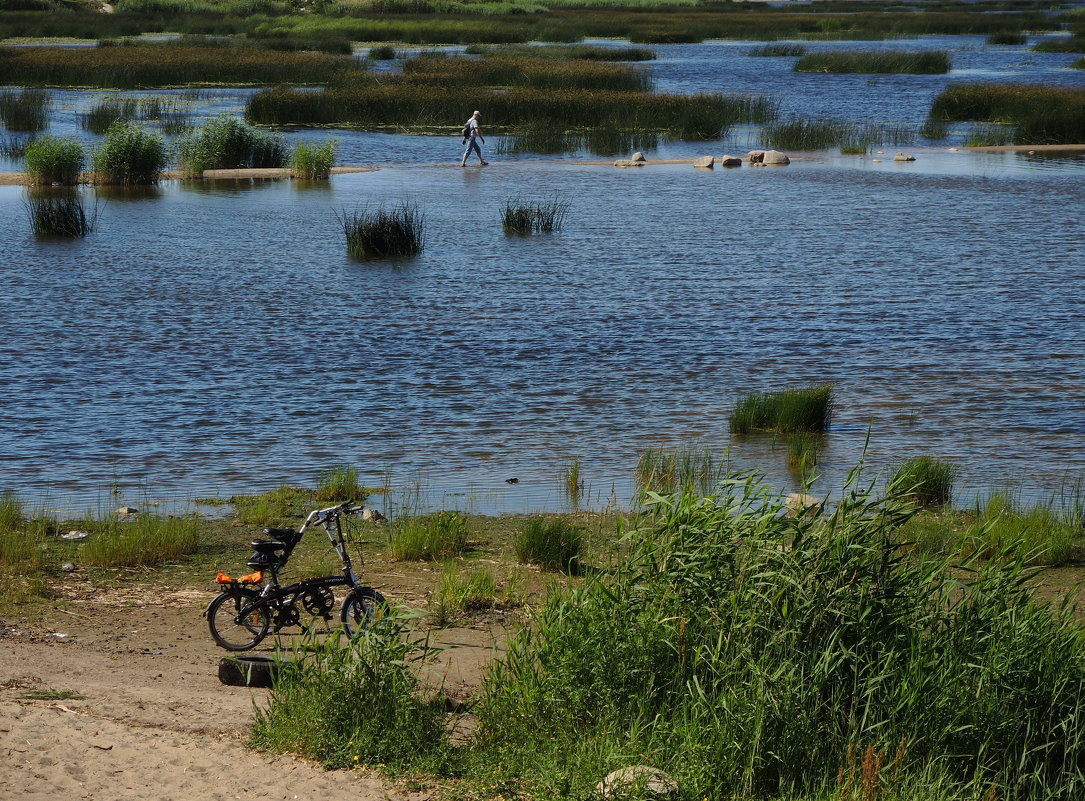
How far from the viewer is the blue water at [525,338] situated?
1260cm

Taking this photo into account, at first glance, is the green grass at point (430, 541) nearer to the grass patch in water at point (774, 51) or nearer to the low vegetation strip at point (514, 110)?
the low vegetation strip at point (514, 110)

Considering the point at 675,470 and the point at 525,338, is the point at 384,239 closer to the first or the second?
the point at 525,338

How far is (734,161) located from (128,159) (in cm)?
1729

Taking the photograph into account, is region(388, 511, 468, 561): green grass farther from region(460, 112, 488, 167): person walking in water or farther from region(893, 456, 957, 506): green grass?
region(460, 112, 488, 167): person walking in water

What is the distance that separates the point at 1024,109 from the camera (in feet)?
147

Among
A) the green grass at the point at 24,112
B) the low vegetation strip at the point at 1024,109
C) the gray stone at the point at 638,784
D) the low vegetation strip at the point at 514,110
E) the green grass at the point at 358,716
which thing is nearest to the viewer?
the gray stone at the point at 638,784

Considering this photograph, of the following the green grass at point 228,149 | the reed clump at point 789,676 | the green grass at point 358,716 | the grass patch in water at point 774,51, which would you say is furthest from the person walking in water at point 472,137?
the grass patch in water at point 774,51

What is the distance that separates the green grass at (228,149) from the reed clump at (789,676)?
30738mm

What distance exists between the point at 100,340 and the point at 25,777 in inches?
491

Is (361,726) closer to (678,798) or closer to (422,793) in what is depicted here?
(422,793)

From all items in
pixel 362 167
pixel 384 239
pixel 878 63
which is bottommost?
pixel 384 239

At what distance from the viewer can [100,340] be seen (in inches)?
688

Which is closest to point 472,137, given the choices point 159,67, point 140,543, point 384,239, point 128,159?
point 128,159

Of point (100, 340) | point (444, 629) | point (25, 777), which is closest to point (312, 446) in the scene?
point (444, 629)
